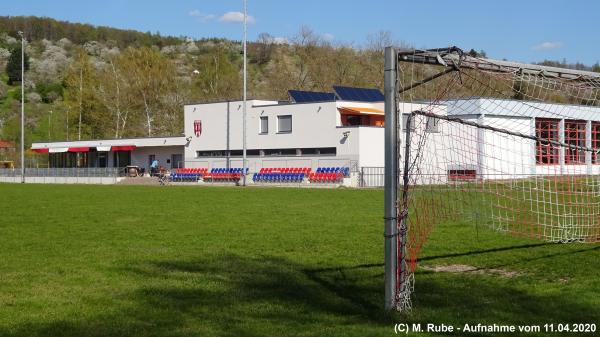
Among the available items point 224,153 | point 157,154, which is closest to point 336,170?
point 224,153

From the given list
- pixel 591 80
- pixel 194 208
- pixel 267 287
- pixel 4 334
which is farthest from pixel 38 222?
pixel 591 80

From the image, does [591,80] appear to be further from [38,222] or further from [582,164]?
[38,222]

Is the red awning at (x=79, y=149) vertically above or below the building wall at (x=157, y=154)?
above

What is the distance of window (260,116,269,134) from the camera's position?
5503cm

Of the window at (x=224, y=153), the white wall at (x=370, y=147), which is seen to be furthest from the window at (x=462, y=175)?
the window at (x=224, y=153)

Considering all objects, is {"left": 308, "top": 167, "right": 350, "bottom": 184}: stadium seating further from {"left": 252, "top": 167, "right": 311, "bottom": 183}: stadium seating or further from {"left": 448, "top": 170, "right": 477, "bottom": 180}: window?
{"left": 448, "top": 170, "right": 477, "bottom": 180}: window

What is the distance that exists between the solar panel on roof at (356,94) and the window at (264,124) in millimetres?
5786

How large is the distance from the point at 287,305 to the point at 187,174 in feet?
167

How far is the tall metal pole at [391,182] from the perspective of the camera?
7.96m

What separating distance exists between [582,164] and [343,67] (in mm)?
68667

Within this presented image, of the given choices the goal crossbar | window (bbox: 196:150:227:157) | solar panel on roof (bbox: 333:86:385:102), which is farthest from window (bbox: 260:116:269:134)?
the goal crossbar

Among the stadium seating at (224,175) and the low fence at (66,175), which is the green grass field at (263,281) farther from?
the low fence at (66,175)

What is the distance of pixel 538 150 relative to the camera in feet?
60.7


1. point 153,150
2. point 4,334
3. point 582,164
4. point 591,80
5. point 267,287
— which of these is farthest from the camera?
point 153,150
